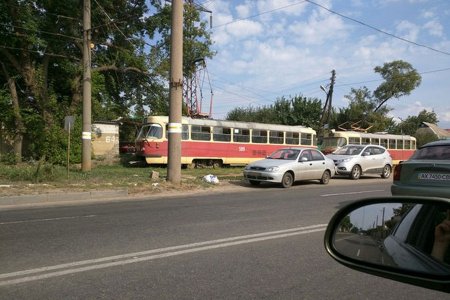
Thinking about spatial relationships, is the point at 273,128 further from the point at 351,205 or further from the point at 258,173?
the point at 351,205

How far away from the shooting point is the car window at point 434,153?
773cm

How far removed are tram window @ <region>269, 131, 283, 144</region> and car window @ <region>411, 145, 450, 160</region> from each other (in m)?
21.7

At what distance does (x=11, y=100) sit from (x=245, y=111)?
130 ft

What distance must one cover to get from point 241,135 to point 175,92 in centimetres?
1168

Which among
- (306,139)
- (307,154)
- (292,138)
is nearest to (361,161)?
(307,154)

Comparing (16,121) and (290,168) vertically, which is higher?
(16,121)

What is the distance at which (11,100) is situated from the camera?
86.8 ft

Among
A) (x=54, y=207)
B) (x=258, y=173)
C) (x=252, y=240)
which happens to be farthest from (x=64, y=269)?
(x=258, y=173)

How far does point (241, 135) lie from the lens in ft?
93.6

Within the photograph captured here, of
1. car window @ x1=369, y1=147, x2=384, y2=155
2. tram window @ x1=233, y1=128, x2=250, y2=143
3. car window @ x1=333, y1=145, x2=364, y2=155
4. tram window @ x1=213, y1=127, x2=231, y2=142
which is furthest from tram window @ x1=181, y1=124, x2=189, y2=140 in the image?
car window @ x1=369, y1=147, x2=384, y2=155

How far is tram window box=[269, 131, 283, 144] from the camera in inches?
1184

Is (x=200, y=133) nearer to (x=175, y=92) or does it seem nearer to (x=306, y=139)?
(x=306, y=139)

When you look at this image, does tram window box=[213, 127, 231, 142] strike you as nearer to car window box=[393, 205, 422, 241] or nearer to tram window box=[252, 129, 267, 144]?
tram window box=[252, 129, 267, 144]

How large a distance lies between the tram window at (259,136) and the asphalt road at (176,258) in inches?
744
